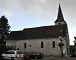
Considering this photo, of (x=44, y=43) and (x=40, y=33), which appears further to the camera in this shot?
(x=40, y=33)

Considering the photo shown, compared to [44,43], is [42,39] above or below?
above

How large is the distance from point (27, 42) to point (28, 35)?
2649 millimetres

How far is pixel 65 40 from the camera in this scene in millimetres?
68000

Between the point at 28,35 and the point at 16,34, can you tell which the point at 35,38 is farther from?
the point at 16,34

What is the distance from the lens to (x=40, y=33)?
73.4 meters

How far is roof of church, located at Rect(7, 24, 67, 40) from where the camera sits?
70.4 m

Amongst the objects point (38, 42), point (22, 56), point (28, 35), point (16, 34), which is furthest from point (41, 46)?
point (22, 56)

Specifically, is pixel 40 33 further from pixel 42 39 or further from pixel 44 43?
pixel 44 43

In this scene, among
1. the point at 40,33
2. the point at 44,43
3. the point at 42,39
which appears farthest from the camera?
the point at 40,33

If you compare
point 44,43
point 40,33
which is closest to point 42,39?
point 44,43

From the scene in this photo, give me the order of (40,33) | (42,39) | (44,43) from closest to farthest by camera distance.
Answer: (44,43), (42,39), (40,33)

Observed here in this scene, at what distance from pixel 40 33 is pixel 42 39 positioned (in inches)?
111

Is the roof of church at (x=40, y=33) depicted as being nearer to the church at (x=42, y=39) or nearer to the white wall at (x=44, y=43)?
the church at (x=42, y=39)

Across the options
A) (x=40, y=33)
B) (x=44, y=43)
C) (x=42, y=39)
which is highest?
(x=40, y=33)
